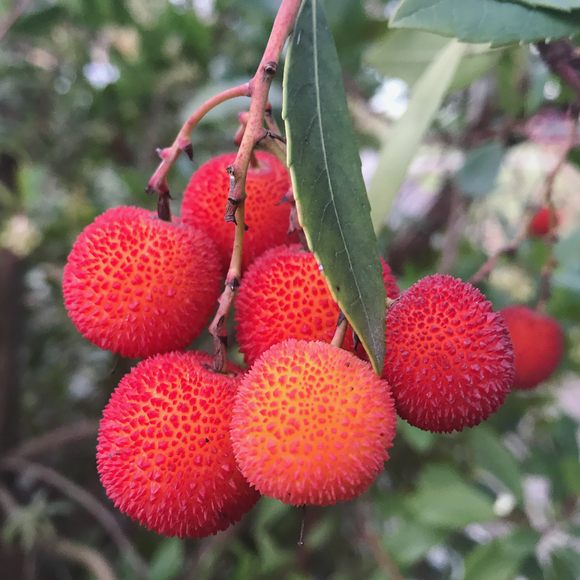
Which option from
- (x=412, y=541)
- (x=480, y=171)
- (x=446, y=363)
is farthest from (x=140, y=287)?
(x=412, y=541)

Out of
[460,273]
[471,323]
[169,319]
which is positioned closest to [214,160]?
[169,319]

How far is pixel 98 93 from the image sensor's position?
1.34 metres

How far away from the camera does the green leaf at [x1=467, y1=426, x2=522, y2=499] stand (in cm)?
113

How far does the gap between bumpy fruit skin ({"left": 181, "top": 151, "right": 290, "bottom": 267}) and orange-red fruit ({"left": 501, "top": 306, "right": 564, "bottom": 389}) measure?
36cm

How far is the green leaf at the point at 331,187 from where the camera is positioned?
0.43 metres

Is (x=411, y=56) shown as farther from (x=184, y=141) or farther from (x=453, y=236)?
(x=184, y=141)

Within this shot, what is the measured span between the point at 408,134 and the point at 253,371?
0.35 meters

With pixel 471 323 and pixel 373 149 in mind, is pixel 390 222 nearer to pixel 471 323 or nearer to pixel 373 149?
pixel 373 149

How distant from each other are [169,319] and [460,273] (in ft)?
2.28

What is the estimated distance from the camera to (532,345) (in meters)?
0.81

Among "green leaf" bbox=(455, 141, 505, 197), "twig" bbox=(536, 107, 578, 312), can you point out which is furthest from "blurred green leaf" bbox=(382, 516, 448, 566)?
"green leaf" bbox=(455, 141, 505, 197)

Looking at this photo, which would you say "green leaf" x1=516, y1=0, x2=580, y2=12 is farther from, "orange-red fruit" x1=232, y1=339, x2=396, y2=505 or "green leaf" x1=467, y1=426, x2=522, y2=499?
"green leaf" x1=467, y1=426, x2=522, y2=499

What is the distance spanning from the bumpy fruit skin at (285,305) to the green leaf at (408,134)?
0.15 m

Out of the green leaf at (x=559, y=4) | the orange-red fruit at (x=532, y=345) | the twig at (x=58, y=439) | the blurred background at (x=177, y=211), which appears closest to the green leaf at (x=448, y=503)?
the blurred background at (x=177, y=211)
